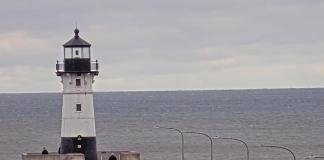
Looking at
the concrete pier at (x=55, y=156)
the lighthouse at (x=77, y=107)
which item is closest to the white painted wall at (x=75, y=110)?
the lighthouse at (x=77, y=107)

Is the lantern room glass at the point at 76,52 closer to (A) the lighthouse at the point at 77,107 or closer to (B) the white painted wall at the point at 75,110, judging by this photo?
(A) the lighthouse at the point at 77,107

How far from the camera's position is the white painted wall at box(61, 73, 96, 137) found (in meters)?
36.5

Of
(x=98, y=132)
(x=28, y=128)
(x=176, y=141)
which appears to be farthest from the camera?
(x=28, y=128)

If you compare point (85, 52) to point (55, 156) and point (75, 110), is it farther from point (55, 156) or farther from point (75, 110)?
point (55, 156)

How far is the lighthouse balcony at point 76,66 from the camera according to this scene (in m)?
36.6

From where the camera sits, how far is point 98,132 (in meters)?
101

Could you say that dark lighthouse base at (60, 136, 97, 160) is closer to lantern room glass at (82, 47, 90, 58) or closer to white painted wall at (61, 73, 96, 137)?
white painted wall at (61, 73, 96, 137)

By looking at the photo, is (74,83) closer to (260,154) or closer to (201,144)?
(260,154)

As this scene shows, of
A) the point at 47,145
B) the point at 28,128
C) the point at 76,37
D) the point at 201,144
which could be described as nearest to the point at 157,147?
the point at 201,144

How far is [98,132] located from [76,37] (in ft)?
211

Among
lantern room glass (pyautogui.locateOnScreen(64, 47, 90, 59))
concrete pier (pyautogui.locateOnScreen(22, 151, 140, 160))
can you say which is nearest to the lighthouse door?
concrete pier (pyautogui.locateOnScreen(22, 151, 140, 160))

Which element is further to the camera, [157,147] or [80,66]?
[157,147]

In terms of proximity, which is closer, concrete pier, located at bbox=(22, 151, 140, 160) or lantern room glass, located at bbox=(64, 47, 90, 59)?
concrete pier, located at bbox=(22, 151, 140, 160)

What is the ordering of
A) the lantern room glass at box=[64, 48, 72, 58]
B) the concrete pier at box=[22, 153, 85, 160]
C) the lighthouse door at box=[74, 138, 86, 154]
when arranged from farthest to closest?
the lantern room glass at box=[64, 48, 72, 58], the lighthouse door at box=[74, 138, 86, 154], the concrete pier at box=[22, 153, 85, 160]
